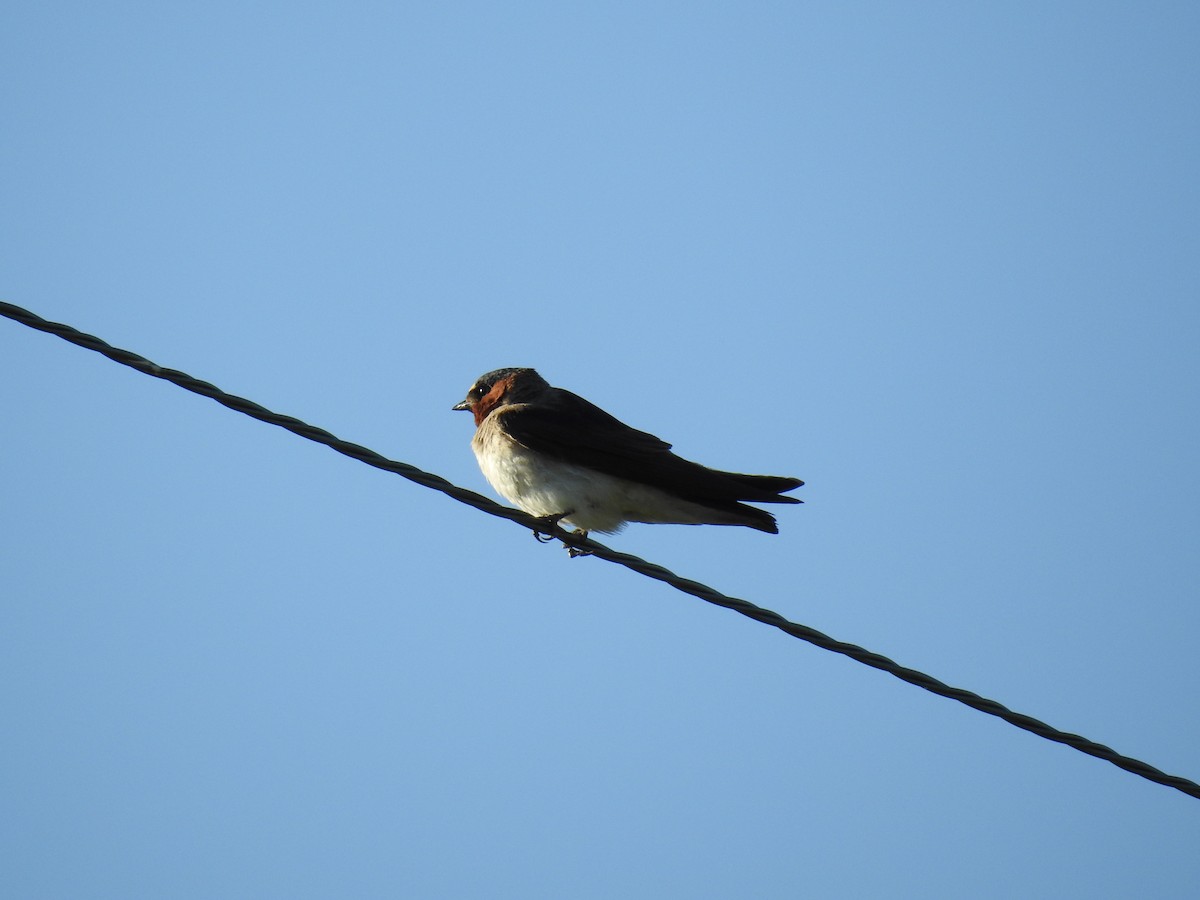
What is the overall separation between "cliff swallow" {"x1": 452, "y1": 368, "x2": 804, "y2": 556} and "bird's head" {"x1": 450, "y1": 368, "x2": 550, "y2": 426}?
43cm

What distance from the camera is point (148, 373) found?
13.9 ft

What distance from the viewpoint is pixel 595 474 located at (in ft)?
23.8

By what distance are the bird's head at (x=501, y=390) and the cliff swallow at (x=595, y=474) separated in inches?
16.9

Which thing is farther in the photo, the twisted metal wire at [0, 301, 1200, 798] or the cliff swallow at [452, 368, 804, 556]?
the cliff swallow at [452, 368, 804, 556]

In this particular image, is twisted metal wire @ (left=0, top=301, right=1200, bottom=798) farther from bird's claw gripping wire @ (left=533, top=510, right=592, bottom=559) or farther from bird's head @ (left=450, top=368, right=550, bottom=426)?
bird's head @ (left=450, top=368, right=550, bottom=426)

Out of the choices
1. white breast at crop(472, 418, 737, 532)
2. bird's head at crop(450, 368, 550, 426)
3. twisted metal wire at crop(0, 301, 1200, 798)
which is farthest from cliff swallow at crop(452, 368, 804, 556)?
twisted metal wire at crop(0, 301, 1200, 798)

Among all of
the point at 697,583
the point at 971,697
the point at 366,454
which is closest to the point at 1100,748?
the point at 971,697

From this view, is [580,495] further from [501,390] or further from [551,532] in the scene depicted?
[501,390]

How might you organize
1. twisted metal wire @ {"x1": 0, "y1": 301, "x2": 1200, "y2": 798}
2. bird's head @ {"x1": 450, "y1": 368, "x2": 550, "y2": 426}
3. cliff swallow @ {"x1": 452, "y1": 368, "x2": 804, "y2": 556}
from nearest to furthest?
twisted metal wire @ {"x1": 0, "y1": 301, "x2": 1200, "y2": 798} → cliff swallow @ {"x1": 452, "y1": 368, "x2": 804, "y2": 556} → bird's head @ {"x1": 450, "y1": 368, "x2": 550, "y2": 426}

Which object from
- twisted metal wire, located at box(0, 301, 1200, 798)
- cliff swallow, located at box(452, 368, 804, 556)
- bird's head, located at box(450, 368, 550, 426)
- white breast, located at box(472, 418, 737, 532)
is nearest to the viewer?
twisted metal wire, located at box(0, 301, 1200, 798)

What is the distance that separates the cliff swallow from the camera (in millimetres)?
6695

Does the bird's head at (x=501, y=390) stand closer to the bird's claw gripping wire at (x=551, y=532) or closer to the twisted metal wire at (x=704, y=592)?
the bird's claw gripping wire at (x=551, y=532)

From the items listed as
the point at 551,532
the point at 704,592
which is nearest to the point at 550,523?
the point at 551,532

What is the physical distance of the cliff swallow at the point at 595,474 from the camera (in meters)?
6.70
